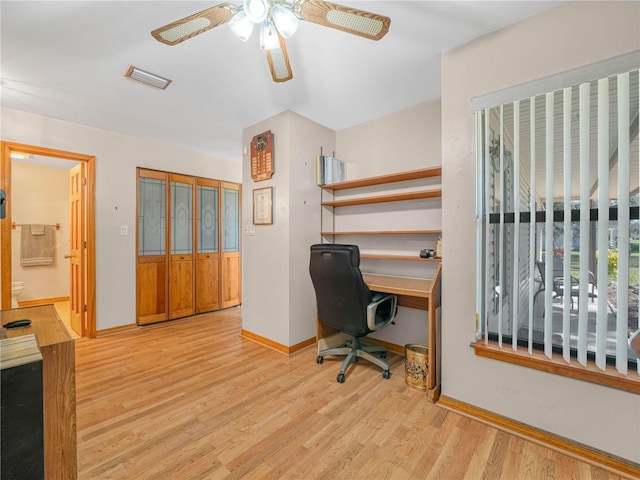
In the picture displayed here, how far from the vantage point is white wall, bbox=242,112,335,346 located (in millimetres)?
2811

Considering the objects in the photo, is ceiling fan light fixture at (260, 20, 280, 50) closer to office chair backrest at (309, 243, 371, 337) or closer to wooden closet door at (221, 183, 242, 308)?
office chair backrest at (309, 243, 371, 337)

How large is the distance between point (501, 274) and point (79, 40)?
3094 mm

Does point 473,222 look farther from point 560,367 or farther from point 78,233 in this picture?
point 78,233

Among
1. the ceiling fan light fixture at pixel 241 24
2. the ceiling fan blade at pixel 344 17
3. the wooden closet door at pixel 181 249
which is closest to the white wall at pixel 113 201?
the wooden closet door at pixel 181 249

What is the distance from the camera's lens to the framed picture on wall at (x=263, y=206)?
293 cm

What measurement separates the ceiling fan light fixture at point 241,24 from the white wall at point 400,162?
6.15ft

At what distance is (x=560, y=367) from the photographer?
60.4 inches

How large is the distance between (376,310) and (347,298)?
11.4 inches

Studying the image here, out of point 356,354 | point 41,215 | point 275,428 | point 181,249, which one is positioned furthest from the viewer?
point 41,215

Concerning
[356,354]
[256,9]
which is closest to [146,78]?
[256,9]

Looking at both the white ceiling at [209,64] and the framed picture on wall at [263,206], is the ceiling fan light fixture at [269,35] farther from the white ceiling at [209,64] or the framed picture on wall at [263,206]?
the framed picture on wall at [263,206]

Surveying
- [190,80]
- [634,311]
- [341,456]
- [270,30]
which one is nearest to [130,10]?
[190,80]

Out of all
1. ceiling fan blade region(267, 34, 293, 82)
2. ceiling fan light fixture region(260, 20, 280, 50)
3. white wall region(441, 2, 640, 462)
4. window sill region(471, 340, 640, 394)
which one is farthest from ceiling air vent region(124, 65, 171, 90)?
window sill region(471, 340, 640, 394)

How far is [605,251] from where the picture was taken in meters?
1.45
